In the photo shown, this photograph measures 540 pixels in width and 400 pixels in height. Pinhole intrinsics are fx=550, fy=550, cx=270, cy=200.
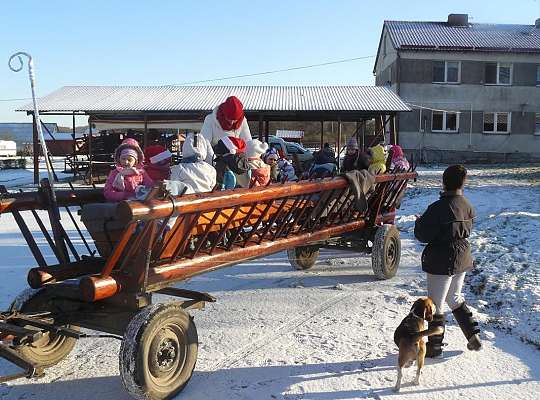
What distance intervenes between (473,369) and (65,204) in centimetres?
319

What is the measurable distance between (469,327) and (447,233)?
2.34 feet

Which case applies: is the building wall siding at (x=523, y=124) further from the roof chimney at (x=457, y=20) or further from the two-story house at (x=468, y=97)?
the roof chimney at (x=457, y=20)

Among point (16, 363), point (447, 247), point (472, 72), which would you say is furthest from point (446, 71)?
point (16, 363)

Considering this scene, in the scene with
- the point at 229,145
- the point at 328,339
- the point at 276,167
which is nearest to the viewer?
the point at 328,339

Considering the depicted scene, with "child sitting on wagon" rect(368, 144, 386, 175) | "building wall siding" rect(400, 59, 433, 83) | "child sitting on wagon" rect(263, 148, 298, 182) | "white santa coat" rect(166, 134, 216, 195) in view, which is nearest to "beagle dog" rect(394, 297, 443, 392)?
"white santa coat" rect(166, 134, 216, 195)

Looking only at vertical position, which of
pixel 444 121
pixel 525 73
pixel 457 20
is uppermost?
pixel 457 20

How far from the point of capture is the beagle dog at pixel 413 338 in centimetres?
334

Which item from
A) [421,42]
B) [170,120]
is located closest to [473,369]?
[170,120]

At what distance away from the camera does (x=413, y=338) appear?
334 cm

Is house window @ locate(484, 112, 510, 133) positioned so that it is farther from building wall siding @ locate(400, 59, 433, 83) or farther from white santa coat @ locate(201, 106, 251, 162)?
white santa coat @ locate(201, 106, 251, 162)

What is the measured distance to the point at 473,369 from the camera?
3676mm

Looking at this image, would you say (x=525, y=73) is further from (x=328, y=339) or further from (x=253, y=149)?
(x=328, y=339)

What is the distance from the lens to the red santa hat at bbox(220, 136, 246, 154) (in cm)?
505

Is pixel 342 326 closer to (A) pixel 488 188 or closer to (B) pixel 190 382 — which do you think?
(B) pixel 190 382
